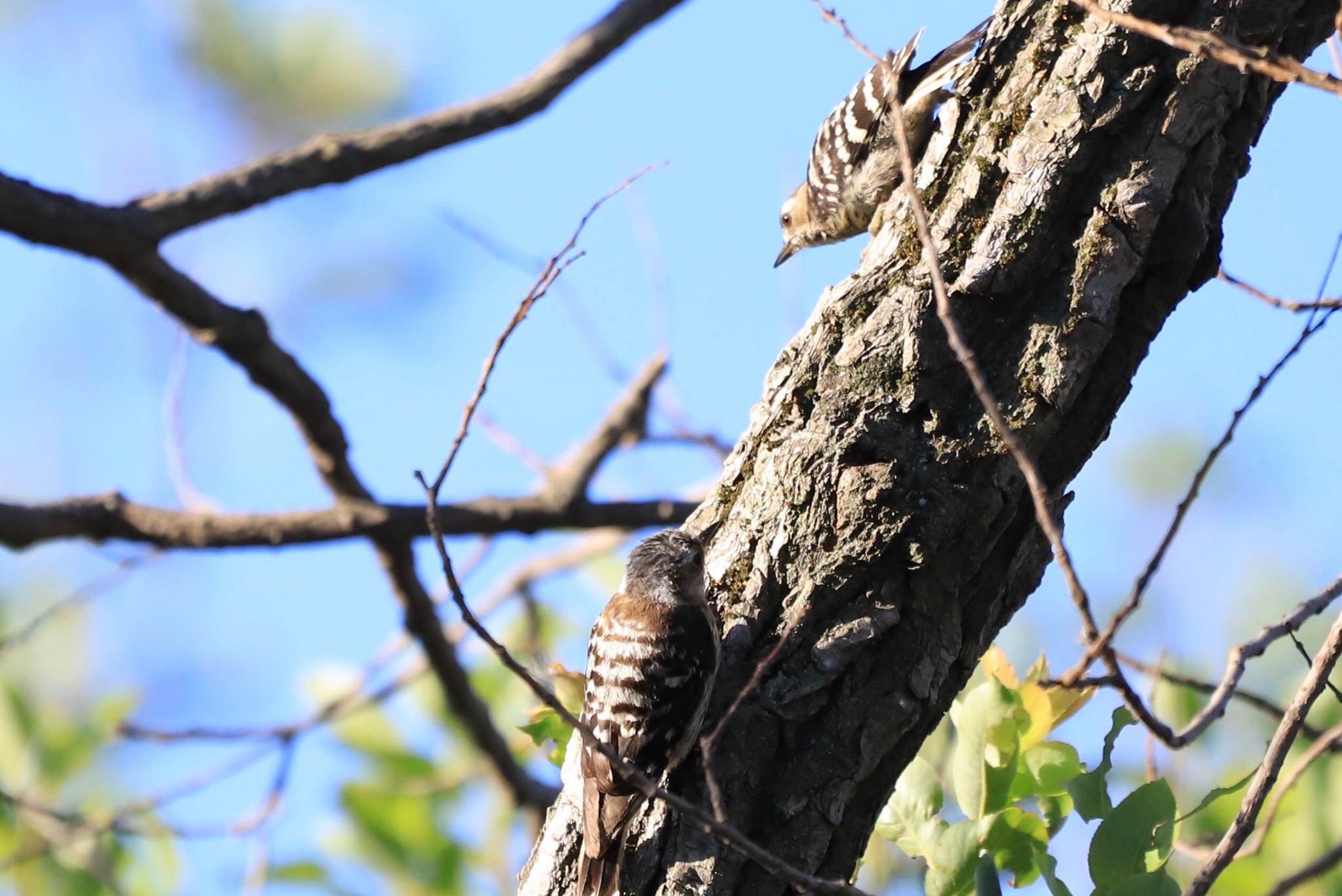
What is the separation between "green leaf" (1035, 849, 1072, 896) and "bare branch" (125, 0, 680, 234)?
3.14m

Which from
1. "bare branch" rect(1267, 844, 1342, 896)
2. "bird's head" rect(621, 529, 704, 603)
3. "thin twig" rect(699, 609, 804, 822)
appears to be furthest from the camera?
"bird's head" rect(621, 529, 704, 603)

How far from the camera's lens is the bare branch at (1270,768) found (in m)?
1.91

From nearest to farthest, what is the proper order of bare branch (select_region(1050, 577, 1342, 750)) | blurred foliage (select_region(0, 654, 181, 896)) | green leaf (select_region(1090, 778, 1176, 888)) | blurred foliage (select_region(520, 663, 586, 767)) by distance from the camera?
bare branch (select_region(1050, 577, 1342, 750))
green leaf (select_region(1090, 778, 1176, 888))
blurred foliage (select_region(520, 663, 586, 767))
blurred foliage (select_region(0, 654, 181, 896))

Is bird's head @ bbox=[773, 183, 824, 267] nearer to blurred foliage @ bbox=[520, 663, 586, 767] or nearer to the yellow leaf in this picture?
the yellow leaf

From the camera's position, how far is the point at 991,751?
258 cm

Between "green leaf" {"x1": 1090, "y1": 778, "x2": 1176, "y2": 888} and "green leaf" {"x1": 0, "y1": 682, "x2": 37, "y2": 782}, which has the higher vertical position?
"green leaf" {"x1": 0, "y1": 682, "x2": 37, "y2": 782}

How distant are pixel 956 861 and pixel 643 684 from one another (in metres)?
0.79

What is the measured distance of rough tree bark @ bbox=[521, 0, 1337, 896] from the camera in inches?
92.8

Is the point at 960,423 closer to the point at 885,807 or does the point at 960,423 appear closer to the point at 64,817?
the point at 885,807

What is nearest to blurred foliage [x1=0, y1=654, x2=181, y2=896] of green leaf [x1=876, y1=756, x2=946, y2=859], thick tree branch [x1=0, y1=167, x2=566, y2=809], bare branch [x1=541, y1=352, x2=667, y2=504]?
thick tree branch [x1=0, y1=167, x2=566, y2=809]

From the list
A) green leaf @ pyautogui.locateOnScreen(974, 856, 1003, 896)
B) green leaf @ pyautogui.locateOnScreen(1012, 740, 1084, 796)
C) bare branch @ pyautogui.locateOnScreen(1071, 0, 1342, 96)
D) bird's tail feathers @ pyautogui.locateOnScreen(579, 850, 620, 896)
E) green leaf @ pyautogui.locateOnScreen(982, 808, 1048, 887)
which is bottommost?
green leaf @ pyautogui.locateOnScreen(974, 856, 1003, 896)

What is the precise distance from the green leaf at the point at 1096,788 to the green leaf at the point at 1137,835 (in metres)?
0.03

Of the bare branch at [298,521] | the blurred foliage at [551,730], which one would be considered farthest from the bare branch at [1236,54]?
the bare branch at [298,521]

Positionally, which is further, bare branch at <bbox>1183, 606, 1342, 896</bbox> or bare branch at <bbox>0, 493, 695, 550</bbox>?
bare branch at <bbox>0, 493, 695, 550</bbox>
